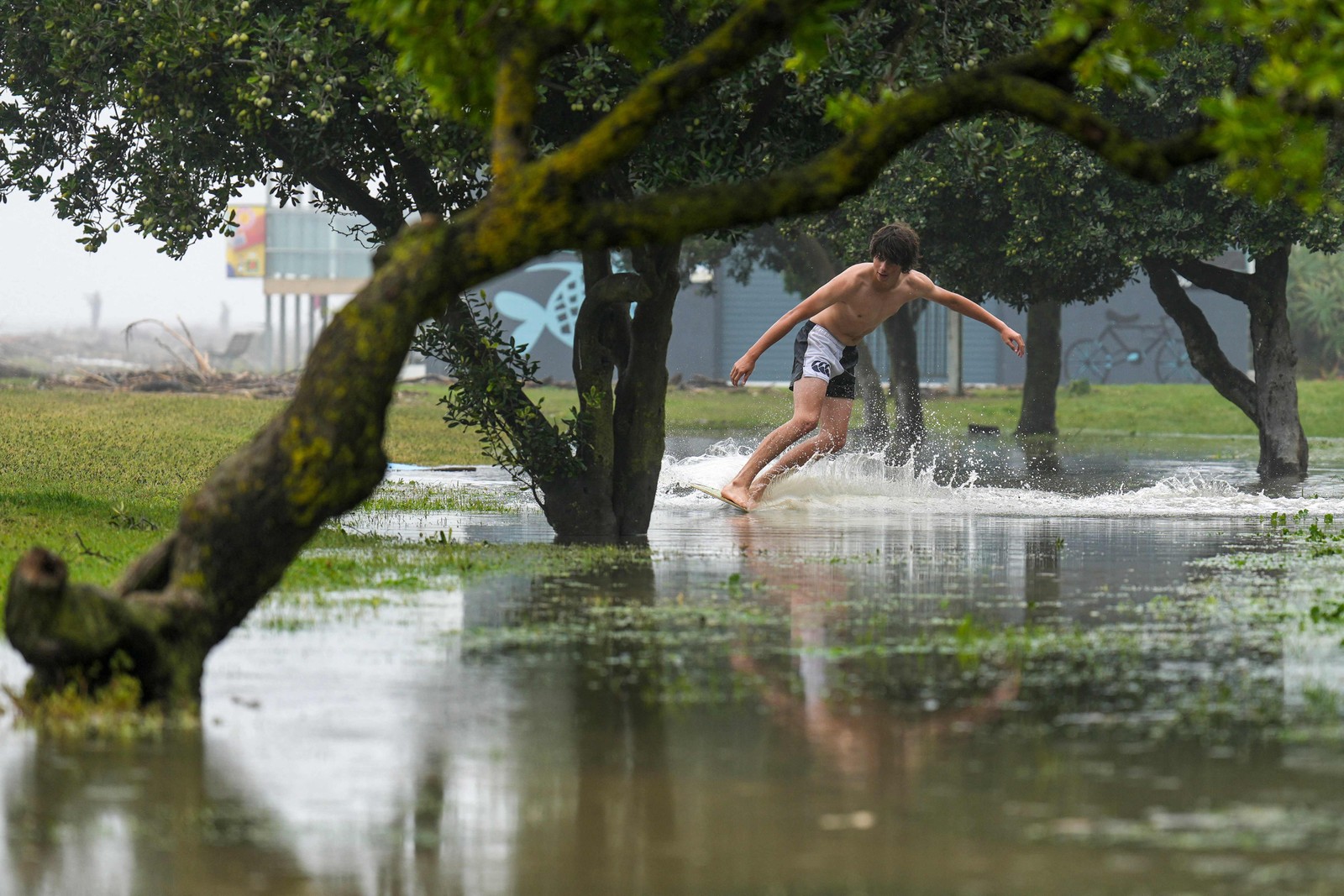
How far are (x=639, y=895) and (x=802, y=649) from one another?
3034mm

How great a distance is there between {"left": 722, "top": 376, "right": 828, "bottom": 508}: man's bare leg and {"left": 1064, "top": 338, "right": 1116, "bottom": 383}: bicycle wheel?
4398 cm

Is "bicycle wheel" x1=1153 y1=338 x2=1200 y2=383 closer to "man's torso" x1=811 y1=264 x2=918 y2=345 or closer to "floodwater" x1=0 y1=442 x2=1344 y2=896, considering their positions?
"man's torso" x1=811 y1=264 x2=918 y2=345

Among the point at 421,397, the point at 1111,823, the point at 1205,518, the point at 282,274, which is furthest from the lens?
the point at 282,274

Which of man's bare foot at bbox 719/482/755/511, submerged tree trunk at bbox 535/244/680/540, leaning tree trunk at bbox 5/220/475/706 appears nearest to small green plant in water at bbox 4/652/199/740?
leaning tree trunk at bbox 5/220/475/706

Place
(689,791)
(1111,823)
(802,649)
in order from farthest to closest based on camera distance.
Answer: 1. (802,649)
2. (689,791)
3. (1111,823)

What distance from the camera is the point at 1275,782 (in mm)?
4559

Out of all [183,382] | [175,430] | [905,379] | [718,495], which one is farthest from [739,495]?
[183,382]

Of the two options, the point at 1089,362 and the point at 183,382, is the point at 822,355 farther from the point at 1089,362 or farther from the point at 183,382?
the point at 1089,362

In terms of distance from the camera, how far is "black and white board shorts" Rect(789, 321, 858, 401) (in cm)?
1400

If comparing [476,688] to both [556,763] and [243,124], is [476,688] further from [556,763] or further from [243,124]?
[243,124]

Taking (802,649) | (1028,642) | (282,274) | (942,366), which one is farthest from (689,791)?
(282,274)

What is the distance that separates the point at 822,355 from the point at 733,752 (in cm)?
925

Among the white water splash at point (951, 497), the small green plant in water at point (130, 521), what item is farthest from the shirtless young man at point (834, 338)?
the small green plant in water at point (130, 521)

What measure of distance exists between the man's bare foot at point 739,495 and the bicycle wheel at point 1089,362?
144ft
